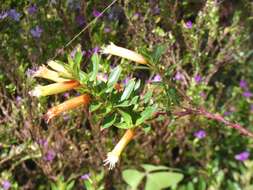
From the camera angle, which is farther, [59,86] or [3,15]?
[3,15]

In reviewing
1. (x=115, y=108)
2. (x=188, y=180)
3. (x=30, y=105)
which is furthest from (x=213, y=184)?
(x=115, y=108)

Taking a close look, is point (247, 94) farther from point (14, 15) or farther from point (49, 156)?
point (14, 15)

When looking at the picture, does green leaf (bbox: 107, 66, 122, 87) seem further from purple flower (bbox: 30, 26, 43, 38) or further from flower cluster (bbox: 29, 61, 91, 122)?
→ purple flower (bbox: 30, 26, 43, 38)

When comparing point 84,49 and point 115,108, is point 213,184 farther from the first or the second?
point 115,108

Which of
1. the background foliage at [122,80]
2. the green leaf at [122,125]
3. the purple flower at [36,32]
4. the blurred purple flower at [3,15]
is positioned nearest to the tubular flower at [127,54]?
the green leaf at [122,125]

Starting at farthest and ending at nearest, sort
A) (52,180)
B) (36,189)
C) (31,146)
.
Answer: (36,189), (52,180), (31,146)

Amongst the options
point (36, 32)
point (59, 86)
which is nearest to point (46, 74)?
point (59, 86)
